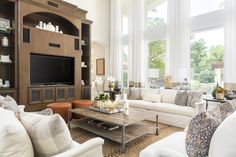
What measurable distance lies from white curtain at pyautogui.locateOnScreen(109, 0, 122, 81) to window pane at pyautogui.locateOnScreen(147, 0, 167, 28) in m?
1.25

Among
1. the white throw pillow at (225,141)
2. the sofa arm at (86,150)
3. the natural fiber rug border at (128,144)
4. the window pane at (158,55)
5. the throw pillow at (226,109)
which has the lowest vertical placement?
the natural fiber rug border at (128,144)

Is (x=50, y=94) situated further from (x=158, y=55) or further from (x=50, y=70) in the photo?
(x=158, y=55)

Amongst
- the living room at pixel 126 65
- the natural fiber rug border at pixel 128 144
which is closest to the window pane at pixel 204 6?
the living room at pixel 126 65

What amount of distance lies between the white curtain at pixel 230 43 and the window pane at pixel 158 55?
190cm

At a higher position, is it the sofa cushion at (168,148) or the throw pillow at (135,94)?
the throw pillow at (135,94)

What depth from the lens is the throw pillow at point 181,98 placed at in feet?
14.1

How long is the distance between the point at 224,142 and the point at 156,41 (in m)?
5.19

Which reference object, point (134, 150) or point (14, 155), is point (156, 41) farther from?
point (14, 155)

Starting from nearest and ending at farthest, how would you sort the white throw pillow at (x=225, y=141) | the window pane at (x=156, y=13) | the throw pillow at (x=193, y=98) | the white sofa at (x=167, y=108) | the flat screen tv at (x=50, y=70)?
the white throw pillow at (x=225, y=141)
the white sofa at (x=167, y=108)
the throw pillow at (x=193, y=98)
the flat screen tv at (x=50, y=70)
the window pane at (x=156, y=13)

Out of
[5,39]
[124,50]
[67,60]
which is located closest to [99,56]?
[124,50]

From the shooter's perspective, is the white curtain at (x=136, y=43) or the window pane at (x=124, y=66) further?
the window pane at (x=124, y=66)

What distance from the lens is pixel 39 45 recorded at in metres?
4.78

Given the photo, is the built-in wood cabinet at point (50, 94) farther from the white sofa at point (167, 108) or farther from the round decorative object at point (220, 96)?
the round decorative object at point (220, 96)

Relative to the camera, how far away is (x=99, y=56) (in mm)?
8367
